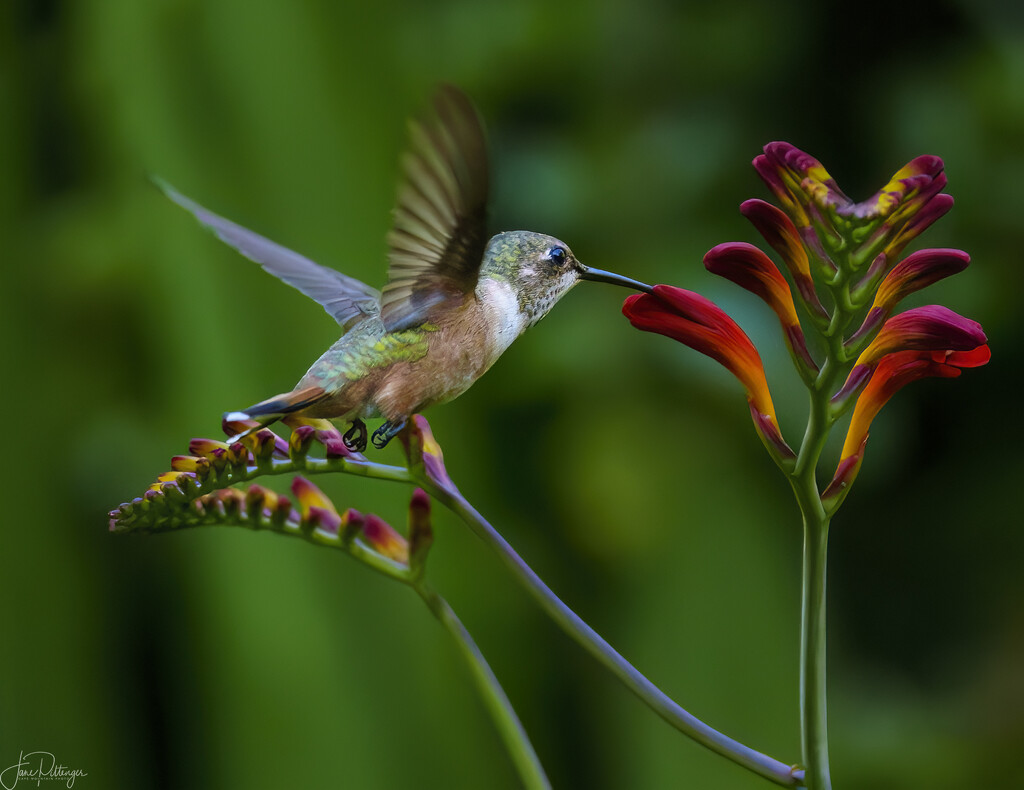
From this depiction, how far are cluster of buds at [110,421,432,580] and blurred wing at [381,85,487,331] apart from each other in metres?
0.15

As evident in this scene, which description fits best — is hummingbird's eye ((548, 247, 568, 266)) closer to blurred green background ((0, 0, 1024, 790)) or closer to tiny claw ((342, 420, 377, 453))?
tiny claw ((342, 420, 377, 453))

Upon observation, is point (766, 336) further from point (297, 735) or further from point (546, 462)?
point (297, 735)

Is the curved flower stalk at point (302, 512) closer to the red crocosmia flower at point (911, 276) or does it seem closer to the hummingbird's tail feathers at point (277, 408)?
the hummingbird's tail feathers at point (277, 408)

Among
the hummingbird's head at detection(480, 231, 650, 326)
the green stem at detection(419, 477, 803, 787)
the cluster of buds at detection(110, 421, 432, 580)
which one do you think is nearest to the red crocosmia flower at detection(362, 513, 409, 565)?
the cluster of buds at detection(110, 421, 432, 580)

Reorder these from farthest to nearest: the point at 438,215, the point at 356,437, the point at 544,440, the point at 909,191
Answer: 1. the point at 544,440
2. the point at 356,437
3. the point at 438,215
4. the point at 909,191

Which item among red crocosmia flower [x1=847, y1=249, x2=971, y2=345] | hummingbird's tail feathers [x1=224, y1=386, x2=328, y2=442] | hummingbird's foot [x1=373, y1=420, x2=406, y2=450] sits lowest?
hummingbird's foot [x1=373, y1=420, x2=406, y2=450]

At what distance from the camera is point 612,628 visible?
70.4 inches

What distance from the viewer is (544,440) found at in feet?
6.25

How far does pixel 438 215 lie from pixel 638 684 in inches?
16.0

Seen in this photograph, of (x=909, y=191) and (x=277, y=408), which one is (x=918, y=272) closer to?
(x=909, y=191)

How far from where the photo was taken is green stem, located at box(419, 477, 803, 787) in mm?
747

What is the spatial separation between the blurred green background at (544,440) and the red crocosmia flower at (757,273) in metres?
0.77

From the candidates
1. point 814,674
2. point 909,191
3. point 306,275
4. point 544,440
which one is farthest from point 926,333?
point 544,440

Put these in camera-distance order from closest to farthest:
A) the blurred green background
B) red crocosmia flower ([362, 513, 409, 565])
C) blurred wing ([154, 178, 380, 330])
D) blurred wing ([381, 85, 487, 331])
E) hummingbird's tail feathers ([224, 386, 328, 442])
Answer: blurred wing ([381, 85, 487, 331]) < hummingbird's tail feathers ([224, 386, 328, 442]) < red crocosmia flower ([362, 513, 409, 565]) < blurred wing ([154, 178, 380, 330]) < the blurred green background
